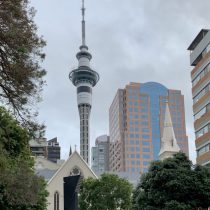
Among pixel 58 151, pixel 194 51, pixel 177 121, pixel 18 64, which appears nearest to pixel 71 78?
pixel 58 151

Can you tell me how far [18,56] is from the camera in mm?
17828

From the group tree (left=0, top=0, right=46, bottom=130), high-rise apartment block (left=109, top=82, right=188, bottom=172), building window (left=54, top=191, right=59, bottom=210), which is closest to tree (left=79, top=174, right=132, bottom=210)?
building window (left=54, top=191, right=59, bottom=210)

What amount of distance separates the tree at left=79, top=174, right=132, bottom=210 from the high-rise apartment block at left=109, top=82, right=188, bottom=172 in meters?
105

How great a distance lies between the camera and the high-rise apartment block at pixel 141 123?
577 feet

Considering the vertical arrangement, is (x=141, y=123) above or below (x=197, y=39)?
above

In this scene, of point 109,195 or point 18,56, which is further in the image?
point 109,195

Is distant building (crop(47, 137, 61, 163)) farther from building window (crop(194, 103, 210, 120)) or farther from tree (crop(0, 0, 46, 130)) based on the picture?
tree (crop(0, 0, 46, 130))

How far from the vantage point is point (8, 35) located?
55.9 ft

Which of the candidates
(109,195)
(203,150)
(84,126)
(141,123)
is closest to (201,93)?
(203,150)

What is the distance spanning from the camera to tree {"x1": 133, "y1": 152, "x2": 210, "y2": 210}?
39719 millimetres

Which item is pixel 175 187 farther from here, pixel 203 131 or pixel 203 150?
A: pixel 203 131

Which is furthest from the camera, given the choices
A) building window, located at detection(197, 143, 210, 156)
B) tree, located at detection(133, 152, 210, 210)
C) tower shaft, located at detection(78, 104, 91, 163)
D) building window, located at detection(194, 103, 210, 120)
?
tower shaft, located at detection(78, 104, 91, 163)

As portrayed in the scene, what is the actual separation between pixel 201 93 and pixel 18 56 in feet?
165

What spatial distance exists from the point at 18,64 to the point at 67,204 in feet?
120
